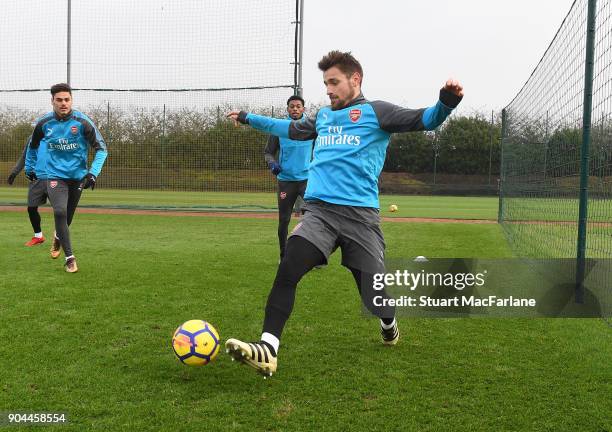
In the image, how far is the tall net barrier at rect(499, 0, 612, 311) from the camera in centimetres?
552

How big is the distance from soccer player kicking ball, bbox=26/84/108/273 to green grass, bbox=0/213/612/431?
667mm

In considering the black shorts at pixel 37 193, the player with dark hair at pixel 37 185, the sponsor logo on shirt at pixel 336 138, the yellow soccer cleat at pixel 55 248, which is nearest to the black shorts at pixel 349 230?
the sponsor logo on shirt at pixel 336 138

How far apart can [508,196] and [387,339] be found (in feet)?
33.5

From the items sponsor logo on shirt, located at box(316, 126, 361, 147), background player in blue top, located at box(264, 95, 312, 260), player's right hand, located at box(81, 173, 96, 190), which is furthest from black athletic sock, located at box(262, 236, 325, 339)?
player's right hand, located at box(81, 173, 96, 190)

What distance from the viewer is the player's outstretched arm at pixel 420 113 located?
3.56 meters

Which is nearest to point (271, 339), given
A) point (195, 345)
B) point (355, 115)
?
point (195, 345)

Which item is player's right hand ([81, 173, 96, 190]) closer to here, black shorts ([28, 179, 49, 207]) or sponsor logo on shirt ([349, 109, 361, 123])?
black shorts ([28, 179, 49, 207])

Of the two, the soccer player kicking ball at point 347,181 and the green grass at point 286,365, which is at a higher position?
the soccer player kicking ball at point 347,181

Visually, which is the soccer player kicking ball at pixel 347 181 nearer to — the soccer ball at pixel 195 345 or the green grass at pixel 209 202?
the soccer ball at pixel 195 345

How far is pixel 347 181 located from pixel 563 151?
436cm

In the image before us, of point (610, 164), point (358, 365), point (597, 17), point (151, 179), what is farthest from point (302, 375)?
point (151, 179)

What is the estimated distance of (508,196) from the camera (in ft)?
44.7

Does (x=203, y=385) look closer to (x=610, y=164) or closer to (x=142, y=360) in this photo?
(x=142, y=360)

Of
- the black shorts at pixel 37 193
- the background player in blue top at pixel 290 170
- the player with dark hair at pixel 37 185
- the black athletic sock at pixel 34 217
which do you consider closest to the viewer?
the player with dark hair at pixel 37 185
